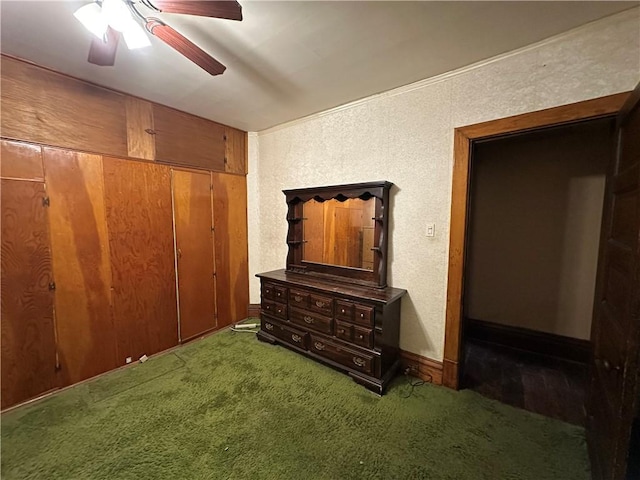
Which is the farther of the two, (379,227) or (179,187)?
(179,187)

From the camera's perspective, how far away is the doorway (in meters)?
2.38

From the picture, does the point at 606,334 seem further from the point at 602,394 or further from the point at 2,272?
the point at 2,272

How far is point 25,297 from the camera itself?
6.42ft

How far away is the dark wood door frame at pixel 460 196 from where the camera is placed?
1713 mm

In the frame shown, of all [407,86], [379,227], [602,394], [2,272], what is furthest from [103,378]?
[407,86]

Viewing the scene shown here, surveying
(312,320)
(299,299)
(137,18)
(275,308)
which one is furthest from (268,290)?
(137,18)

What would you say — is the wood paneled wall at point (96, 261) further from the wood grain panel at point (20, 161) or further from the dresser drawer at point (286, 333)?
the dresser drawer at point (286, 333)

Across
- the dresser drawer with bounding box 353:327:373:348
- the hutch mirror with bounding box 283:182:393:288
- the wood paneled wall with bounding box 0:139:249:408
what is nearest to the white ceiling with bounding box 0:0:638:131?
the wood paneled wall with bounding box 0:139:249:408

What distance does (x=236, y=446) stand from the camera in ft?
5.24

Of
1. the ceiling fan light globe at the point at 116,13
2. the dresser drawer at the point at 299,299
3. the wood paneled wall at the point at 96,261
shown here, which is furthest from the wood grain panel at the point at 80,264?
the dresser drawer at the point at 299,299

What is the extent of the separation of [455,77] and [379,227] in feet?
4.37

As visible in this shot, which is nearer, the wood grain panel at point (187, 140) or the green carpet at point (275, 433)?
the green carpet at point (275, 433)

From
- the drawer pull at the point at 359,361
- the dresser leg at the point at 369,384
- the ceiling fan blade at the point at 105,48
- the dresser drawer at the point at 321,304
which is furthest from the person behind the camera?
the dresser drawer at the point at 321,304

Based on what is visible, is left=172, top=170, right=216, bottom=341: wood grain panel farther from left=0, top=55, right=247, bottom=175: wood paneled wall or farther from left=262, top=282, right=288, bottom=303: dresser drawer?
left=262, top=282, right=288, bottom=303: dresser drawer
